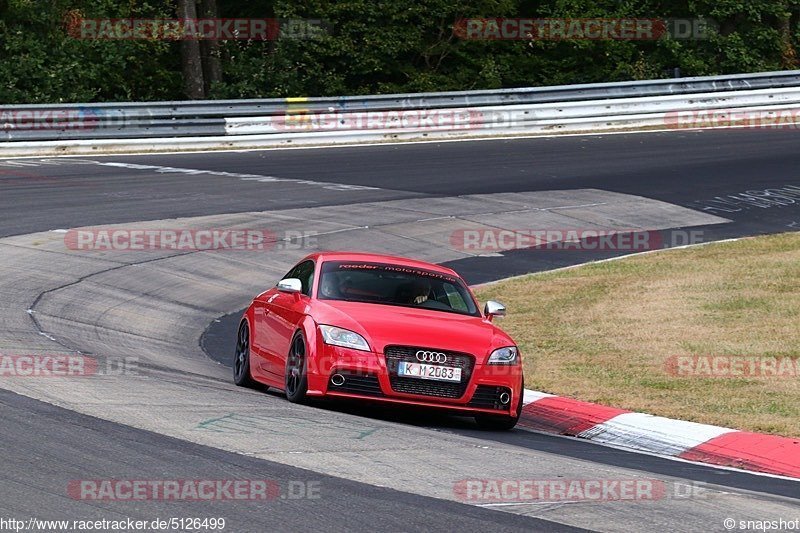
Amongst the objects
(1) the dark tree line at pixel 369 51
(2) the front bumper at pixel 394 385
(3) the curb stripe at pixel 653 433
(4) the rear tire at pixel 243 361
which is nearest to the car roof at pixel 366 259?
(4) the rear tire at pixel 243 361

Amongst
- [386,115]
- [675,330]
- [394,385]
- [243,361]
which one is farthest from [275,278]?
[386,115]

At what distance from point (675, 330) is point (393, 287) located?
4.63 metres

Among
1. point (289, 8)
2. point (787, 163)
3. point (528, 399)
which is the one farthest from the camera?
point (289, 8)

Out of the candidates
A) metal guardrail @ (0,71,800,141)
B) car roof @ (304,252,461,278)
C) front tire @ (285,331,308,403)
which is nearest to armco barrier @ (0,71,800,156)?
metal guardrail @ (0,71,800,141)

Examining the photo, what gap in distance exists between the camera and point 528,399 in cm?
1227

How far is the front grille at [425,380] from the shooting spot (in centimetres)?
1073

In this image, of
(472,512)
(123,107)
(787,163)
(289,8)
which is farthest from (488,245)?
(289,8)

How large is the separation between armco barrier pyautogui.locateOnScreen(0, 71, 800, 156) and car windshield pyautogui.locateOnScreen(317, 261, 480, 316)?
18.7m

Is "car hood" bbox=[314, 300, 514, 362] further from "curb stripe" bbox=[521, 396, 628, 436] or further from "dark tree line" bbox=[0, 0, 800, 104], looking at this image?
"dark tree line" bbox=[0, 0, 800, 104]

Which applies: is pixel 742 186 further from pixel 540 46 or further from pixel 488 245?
pixel 540 46

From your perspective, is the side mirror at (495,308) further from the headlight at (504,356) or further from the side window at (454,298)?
the headlight at (504,356)

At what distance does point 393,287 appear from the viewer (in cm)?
1206

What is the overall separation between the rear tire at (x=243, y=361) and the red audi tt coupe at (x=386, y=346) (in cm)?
24

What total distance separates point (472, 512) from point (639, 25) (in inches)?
1399
